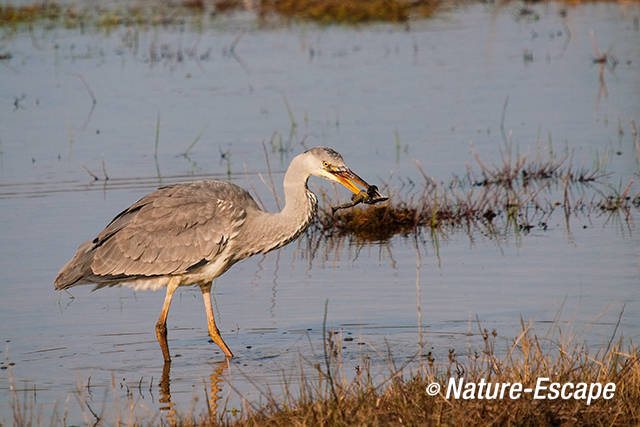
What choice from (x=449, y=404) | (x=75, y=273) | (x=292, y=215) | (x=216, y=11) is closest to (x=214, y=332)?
(x=292, y=215)

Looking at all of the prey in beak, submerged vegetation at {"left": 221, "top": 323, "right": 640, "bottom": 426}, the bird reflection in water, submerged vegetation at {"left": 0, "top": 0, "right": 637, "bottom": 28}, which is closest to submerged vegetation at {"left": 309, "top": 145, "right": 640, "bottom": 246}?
the prey in beak

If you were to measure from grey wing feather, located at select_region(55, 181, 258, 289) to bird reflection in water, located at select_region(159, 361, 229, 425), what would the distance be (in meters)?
0.82

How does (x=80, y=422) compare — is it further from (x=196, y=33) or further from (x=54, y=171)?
(x=196, y=33)

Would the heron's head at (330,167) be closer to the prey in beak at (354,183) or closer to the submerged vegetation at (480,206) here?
the prey in beak at (354,183)

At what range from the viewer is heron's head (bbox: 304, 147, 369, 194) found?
8320 millimetres

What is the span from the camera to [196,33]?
85.3ft

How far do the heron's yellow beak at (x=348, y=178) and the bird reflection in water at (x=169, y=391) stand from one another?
1.51 m

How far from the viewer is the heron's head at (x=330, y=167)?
27.3 ft

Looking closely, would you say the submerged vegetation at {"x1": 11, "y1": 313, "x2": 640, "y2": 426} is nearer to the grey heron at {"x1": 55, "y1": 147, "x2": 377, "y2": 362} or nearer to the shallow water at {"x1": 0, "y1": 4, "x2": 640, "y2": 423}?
the shallow water at {"x1": 0, "y1": 4, "x2": 640, "y2": 423}

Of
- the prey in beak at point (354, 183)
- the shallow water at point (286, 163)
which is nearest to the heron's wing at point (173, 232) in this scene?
the shallow water at point (286, 163)

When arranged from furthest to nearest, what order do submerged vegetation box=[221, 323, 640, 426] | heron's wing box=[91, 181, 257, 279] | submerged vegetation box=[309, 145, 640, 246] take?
submerged vegetation box=[309, 145, 640, 246] < heron's wing box=[91, 181, 257, 279] < submerged vegetation box=[221, 323, 640, 426]

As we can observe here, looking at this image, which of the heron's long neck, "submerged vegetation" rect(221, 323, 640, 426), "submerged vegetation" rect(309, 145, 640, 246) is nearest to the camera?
"submerged vegetation" rect(221, 323, 640, 426)

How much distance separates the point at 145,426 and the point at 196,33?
2003 centimetres

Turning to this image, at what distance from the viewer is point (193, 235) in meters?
8.55
